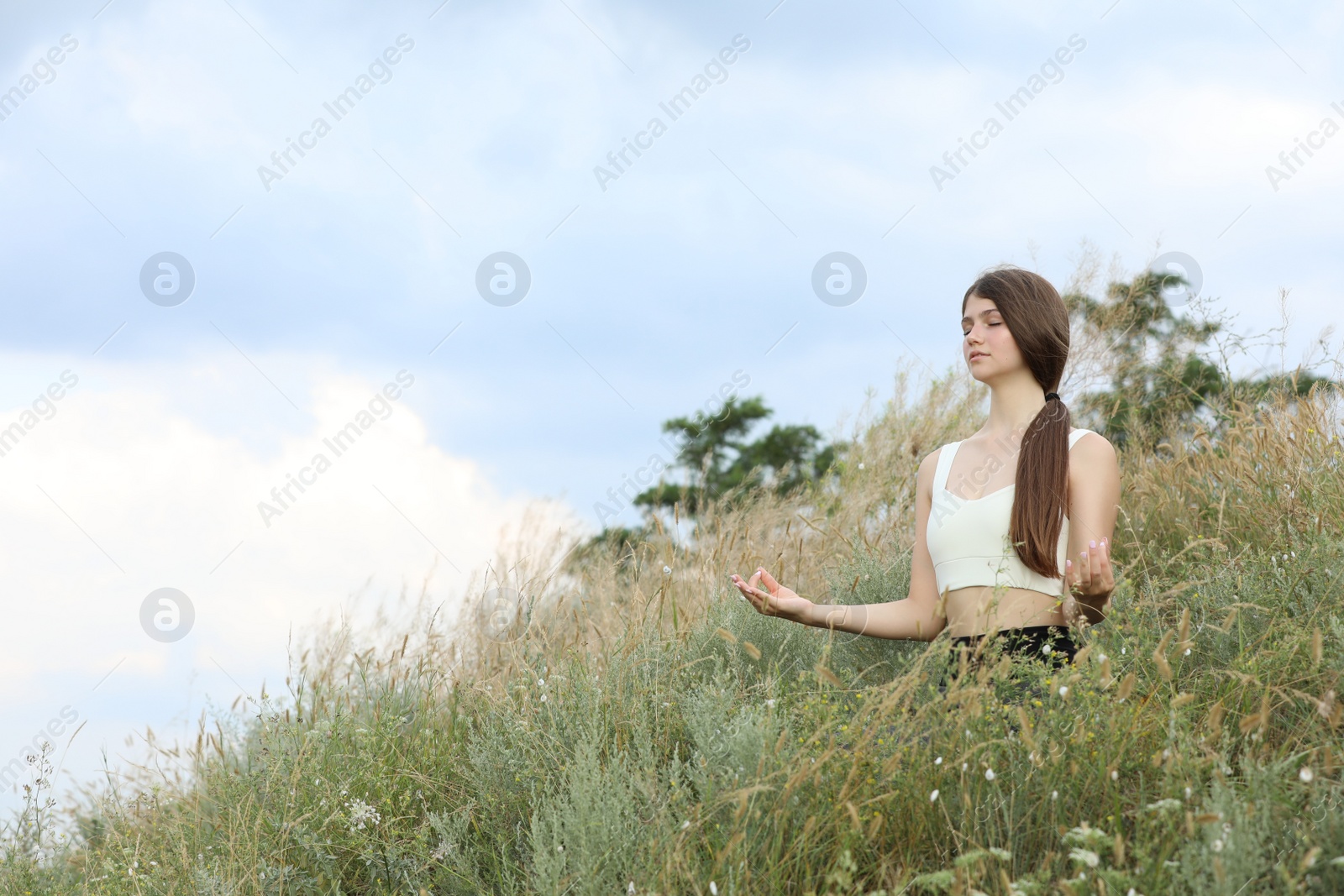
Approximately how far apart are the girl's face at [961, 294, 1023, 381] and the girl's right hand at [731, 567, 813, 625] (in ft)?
3.13

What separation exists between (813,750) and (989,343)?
1537 mm

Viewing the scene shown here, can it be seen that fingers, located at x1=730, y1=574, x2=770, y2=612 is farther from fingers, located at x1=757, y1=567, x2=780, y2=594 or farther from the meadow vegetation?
the meadow vegetation

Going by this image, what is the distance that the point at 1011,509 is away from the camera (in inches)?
118

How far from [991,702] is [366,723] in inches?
98.7

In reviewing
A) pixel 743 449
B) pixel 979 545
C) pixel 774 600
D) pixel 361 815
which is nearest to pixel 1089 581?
pixel 979 545

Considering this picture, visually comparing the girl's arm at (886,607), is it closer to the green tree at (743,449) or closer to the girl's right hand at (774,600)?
the girl's right hand at (774,600)

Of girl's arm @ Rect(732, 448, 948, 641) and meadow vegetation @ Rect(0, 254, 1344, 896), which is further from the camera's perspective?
girl's arm @ Rect(732, 448, 948, 641)

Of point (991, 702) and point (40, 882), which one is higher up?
point (991, 702)

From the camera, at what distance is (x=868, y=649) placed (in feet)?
12.4

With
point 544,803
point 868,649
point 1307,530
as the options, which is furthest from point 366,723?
point 1307,530

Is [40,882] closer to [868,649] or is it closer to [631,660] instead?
[631,660]

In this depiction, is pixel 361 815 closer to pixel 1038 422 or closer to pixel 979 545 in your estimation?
pixel 979 545

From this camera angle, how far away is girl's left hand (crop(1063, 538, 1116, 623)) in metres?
2.46

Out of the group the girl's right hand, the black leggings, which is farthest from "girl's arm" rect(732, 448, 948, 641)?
the black leggings
